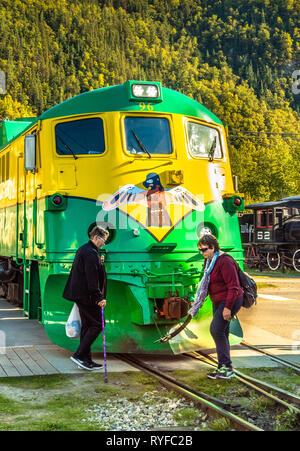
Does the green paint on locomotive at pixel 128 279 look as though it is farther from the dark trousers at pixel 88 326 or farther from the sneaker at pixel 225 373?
the sneaker at pixel 225 373

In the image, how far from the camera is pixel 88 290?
7719mm

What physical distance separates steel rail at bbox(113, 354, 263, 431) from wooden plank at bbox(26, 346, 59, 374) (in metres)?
1.09

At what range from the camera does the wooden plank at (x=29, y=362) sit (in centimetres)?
771

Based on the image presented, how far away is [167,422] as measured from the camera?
18.8 feet

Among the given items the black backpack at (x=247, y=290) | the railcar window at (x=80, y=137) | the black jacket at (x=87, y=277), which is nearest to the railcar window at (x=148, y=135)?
the railcar window at (x=80, y=137)

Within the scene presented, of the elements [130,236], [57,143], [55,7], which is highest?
[55,7]

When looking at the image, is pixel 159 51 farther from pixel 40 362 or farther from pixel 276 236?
pixel 40 362

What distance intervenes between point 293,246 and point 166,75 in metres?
112

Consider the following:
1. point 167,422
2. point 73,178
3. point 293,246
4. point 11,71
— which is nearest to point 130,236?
point 73,178

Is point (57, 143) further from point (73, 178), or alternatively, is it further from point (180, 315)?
point (180, 315)

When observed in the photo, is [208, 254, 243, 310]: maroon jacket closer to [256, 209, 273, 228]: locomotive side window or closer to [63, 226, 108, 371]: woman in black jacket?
[63, 226, 108, 371]: woman in black jacket

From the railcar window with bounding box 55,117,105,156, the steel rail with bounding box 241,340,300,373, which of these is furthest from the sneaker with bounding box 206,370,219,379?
the railcar window with bounding box 55,117,105,156

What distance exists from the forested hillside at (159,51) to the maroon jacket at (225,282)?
68.3 m

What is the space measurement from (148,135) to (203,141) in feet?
3.24
